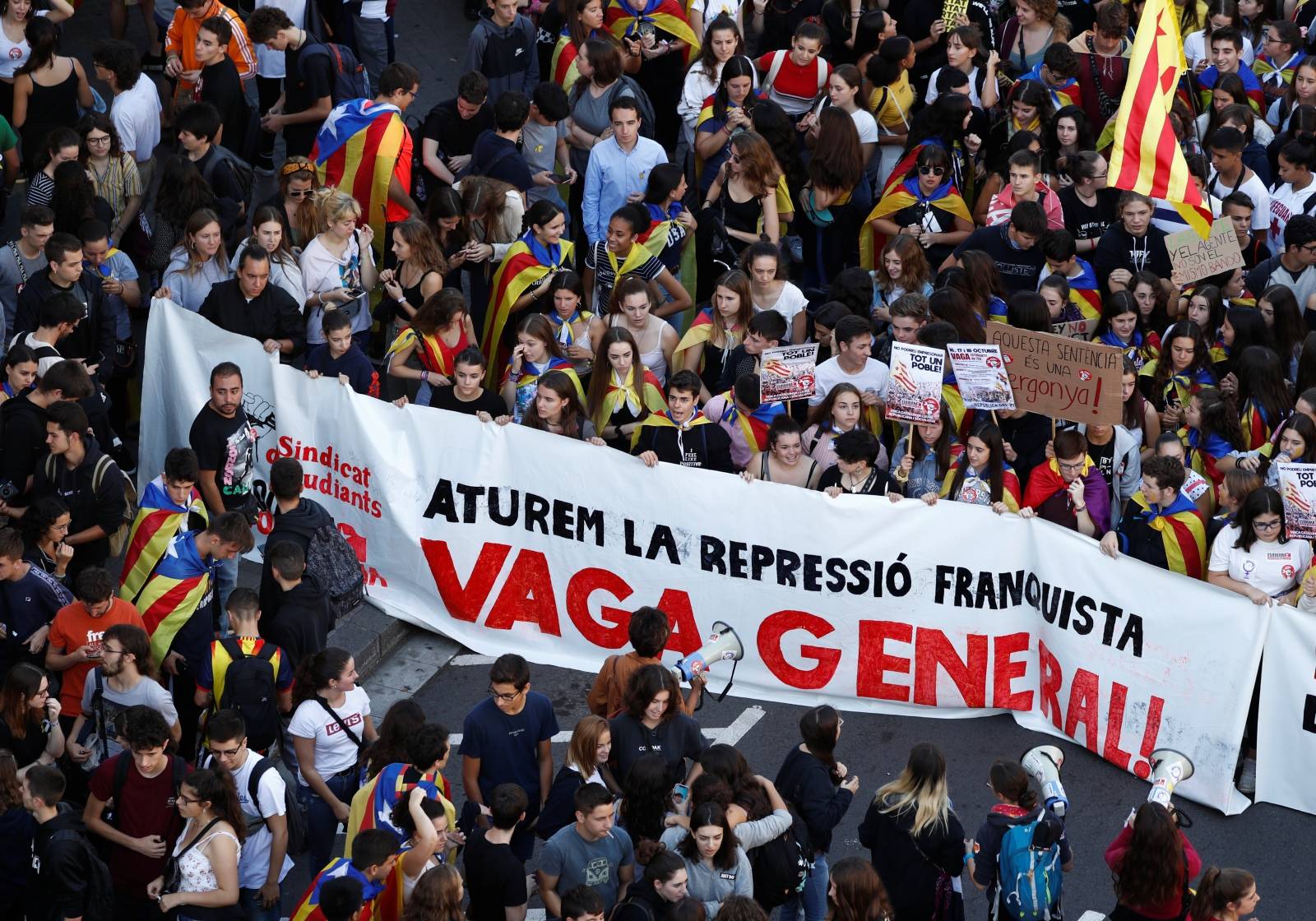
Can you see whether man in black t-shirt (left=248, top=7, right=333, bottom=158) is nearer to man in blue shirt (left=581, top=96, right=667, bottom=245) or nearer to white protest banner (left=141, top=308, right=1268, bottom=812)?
man in blue shirt (left=581, top=96, right=667, bottom=245)

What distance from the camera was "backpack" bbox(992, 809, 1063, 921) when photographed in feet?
25.7

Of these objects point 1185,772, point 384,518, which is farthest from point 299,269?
point 1185,772

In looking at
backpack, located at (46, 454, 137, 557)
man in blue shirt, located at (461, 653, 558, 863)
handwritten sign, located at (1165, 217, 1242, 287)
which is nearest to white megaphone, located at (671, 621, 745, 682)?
man in blue shirt, located at (461, 653, 558, 863)

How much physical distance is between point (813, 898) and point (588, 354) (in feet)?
13.2

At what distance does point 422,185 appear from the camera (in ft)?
44.1

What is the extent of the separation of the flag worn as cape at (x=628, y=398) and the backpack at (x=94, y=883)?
3.98m

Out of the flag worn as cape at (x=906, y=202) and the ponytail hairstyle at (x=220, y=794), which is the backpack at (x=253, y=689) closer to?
the ponytail hairstyle at (x=220, y=794)

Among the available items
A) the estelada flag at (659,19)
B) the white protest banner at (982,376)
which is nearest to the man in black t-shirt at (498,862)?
the white protest banner at (982,376)

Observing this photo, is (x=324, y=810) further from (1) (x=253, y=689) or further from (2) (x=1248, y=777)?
(2) (x=1248, y=777)

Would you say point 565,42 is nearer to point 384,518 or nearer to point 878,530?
point 384,518

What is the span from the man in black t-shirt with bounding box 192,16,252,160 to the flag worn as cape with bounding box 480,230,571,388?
248cm

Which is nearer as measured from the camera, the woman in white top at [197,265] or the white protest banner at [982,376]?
the white protest banner at [982,376]

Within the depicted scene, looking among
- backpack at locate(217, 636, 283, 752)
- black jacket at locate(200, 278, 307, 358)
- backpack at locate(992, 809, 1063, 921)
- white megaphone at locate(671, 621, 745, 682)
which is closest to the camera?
backpack at locate(992, 809, 1063, 921)

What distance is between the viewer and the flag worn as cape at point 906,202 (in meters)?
12.7
